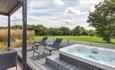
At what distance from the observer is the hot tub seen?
3.39m

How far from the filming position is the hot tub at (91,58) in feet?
11.1

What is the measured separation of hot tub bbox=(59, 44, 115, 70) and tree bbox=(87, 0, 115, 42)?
230 inches

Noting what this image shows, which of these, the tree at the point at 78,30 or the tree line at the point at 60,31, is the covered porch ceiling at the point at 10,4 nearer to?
the tree line at the point at 60,31

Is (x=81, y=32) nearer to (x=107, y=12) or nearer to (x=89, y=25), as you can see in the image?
(x=89, y=25)

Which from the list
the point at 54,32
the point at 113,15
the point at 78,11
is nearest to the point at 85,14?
the point at 78,11

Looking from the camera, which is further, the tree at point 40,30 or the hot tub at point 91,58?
the tree at point 40,30

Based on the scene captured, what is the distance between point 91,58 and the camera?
15.4 feet

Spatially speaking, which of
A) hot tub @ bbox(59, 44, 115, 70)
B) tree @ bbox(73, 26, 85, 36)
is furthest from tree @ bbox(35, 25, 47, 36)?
hot tub @ bbox(59, 44, 115, 70)

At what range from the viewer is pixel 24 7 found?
3.48 m

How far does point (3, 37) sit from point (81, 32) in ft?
27.0

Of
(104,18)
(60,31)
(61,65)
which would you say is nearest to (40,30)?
(60,31)

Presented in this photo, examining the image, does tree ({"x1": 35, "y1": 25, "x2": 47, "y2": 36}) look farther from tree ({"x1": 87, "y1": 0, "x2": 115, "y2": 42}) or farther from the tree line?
tree ({"x1": 87, "y1": 0, "x2": 115, "y2": 42})

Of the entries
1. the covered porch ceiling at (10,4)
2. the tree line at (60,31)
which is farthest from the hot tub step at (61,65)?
the tree line at (60,31)

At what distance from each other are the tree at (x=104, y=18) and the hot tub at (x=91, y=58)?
585cm
